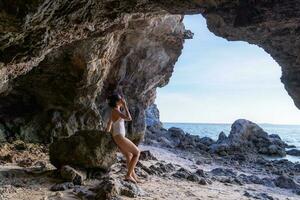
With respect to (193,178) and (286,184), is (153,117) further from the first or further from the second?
(193,178)

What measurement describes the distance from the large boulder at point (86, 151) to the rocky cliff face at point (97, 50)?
2.29m

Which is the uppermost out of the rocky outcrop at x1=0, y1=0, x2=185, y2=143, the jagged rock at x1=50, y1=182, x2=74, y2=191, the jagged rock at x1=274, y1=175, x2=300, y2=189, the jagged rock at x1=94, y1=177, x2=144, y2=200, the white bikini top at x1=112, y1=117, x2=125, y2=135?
the rocky outcrop at x1=0, y1=0, x2=185, y2=143

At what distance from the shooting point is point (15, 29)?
5.84m

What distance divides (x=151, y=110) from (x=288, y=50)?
39.0 m

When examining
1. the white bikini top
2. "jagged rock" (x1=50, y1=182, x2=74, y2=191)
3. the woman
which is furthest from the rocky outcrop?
"jagged rock" (x1=50, y1=182, x2=74, y2=191)

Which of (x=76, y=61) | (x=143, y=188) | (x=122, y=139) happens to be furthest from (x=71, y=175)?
(x=76, y=61)

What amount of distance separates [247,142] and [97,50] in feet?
72.1

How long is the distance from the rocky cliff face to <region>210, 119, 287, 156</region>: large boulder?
30.5ft

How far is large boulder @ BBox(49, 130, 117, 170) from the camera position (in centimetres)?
905

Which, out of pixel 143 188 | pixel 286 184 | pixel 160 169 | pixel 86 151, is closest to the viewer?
pixel 143 188

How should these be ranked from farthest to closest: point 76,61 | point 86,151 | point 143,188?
point 76,61 → point 86,151 → point 143,188

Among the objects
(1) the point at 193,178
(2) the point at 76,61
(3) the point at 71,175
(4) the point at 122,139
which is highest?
(2) the point at 76,61

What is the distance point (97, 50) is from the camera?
12750mm

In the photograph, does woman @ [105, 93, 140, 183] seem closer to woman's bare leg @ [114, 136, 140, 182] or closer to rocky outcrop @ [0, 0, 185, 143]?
woman's bare leg @ [114, 136, 140, 182]
